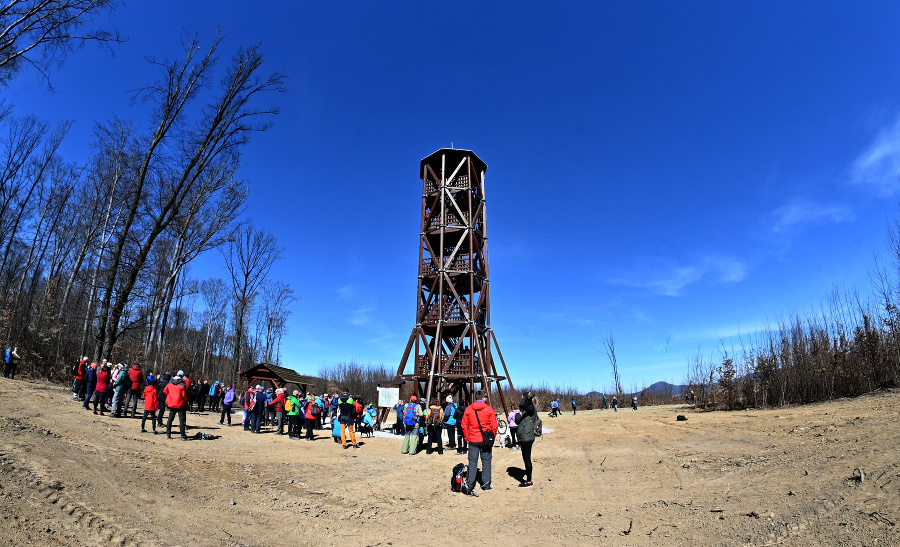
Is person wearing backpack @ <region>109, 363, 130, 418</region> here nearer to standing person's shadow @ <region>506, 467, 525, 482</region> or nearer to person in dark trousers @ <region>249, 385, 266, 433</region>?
person in dark trousers @ <region>249, 385, 266, 433</region>

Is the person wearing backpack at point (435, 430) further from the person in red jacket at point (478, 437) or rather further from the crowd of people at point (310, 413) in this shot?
the person in red jacket at point (478, 437)

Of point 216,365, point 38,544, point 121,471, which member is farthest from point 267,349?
point 38,544

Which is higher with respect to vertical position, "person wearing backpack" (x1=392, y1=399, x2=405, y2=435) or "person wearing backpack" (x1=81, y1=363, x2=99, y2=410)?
"person wearing backpack" (x1=81, y1=363, x2=99, y2=410)

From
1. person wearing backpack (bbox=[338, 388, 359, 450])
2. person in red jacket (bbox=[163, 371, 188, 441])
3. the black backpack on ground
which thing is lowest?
the black backpack on ground

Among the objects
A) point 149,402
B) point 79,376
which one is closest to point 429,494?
point 149,402

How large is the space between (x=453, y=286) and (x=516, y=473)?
46.4 ft

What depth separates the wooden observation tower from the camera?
22.9 meters

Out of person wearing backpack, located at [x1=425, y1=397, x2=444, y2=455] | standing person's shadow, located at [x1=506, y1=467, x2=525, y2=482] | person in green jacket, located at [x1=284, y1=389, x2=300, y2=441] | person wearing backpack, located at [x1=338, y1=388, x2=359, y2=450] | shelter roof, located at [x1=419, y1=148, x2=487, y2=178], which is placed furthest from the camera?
shelter roof, located at [x1=419, y1=148, x2=487, y2=178]

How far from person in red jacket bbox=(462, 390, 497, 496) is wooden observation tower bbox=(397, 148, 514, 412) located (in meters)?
A: 13.2

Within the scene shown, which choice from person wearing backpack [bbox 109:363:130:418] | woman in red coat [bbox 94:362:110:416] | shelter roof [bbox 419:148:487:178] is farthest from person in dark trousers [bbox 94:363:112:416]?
shelter roof [bbox 419:148:487:178]

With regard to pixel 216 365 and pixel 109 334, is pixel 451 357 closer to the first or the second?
pixel 109 334

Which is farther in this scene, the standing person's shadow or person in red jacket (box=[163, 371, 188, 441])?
person in red jacket (box=[163, 371, 188, 441])

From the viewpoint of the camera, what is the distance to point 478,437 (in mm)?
8383

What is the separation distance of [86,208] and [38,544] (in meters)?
35.1
